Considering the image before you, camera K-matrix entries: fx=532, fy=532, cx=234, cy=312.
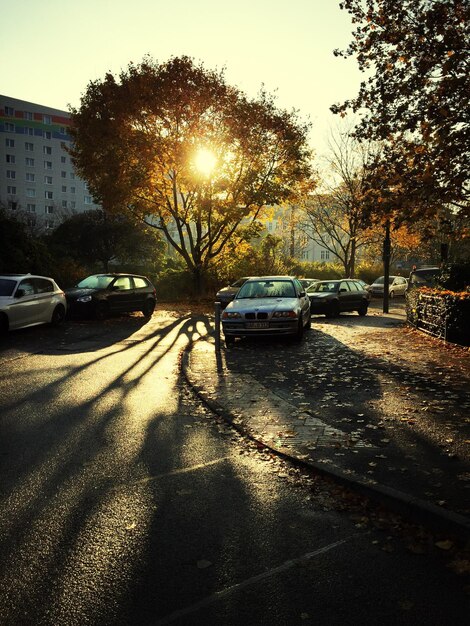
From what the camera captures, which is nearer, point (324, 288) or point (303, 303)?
point (303, 303)

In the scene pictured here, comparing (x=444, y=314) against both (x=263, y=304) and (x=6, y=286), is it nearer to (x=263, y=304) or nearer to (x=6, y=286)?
(x=263, y=304)

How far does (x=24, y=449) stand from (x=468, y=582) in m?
4.23

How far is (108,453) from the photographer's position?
5371 mm

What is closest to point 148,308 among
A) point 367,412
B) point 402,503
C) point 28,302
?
point 28,302

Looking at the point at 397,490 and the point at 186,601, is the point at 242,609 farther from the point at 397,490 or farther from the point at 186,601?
Result: the point at 397,490

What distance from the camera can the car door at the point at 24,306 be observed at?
1438cm

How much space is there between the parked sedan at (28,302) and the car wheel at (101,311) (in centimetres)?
146

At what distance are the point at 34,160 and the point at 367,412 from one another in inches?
4036

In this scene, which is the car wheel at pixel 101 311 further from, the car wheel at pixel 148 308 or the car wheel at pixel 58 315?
the car wheel at pixel 148 308

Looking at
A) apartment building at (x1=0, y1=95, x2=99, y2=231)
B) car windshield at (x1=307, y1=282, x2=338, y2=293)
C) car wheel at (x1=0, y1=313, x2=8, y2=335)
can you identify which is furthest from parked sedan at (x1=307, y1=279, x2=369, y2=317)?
apartment building at (x1=0, y1=95, x2=99, y2=231)

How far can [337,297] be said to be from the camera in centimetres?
2291

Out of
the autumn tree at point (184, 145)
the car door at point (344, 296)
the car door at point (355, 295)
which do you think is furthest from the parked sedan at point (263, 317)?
the autumn tree at point (184, 145)

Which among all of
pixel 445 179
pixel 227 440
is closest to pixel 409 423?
pixel 227 440

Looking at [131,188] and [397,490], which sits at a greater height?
[131,188]
